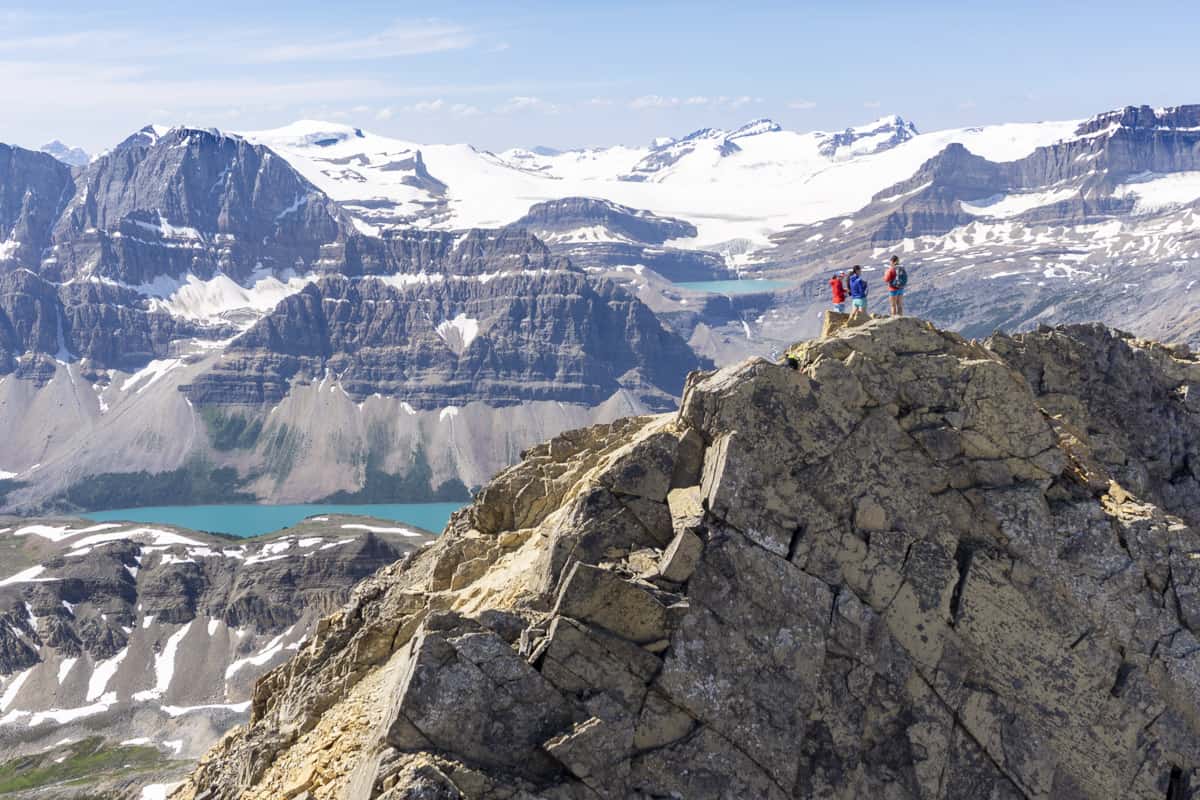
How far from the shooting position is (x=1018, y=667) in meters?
37.1

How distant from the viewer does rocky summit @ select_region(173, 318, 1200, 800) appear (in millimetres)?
33781

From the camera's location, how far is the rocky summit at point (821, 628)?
111 feet

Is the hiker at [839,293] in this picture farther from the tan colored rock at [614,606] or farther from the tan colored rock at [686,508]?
the tan colored rock at [614,606]

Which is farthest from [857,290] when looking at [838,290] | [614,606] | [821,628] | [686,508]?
[614,606]

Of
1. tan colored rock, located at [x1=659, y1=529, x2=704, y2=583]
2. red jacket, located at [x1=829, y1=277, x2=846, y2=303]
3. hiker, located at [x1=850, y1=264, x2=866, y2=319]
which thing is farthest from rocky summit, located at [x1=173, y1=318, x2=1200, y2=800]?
red jacket, located at [x1=829, y1=277, x2=846, y2=303]

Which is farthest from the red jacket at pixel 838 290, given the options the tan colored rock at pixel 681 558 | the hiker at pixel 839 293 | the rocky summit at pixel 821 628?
the tan colored rock at pixel 681 558

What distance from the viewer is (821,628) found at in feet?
119

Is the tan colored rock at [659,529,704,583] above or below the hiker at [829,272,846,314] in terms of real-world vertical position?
below

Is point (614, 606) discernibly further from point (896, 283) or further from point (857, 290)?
point (896, 283)

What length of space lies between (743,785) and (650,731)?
3.12 m

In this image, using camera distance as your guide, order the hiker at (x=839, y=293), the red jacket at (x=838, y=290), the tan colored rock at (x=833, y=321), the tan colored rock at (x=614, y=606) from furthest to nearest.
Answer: the red jacket at (x=838, y=290)
the hiker at (x=839, y=293)
the tan colored rock at (x=833, y=321)
the tan colored rock at (x=614, y=606)

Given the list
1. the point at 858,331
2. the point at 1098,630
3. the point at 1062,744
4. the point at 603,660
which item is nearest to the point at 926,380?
the point at 858,331

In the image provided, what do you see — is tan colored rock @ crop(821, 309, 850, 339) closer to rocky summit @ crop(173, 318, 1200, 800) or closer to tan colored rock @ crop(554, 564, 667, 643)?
rocky summit @ crop(173, 318, 1200, 800)

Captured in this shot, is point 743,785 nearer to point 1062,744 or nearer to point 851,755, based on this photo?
point 851,755
